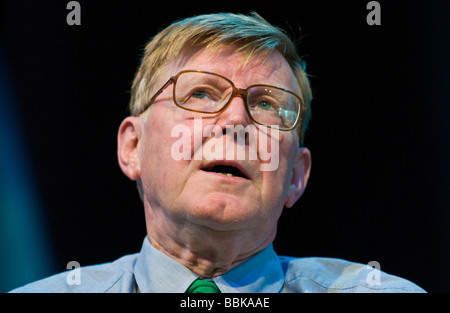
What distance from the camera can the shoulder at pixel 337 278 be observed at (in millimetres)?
1420

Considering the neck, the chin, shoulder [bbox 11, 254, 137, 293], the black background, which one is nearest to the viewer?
the chin

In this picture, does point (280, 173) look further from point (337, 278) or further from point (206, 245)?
point (337, 278)

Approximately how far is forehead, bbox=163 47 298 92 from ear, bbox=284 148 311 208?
275mm

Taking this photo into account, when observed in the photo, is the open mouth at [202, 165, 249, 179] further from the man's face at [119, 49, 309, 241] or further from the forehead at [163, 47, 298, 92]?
the forehead at [163, 47, 298, 92]

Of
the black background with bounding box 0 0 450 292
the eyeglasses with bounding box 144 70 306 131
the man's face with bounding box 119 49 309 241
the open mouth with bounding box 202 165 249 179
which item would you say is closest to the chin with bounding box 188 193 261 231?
the man's face with bounding box 119 49 309 241

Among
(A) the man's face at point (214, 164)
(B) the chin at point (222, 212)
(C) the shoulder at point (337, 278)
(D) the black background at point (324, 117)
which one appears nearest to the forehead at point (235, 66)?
(A) the man's face at point (214, 164)

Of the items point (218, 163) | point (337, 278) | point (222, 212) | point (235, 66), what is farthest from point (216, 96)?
point (337, 278)

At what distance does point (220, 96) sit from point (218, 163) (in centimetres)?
23

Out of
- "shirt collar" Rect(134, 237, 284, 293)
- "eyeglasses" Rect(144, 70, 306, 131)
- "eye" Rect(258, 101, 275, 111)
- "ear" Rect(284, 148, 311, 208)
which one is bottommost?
"shirt collar" Rect(134, 237, 284, 293)

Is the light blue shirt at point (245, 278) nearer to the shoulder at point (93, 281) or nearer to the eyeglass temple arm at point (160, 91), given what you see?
the shoulder at point (93, 281)

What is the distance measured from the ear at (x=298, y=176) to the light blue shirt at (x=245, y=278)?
0.20 meters

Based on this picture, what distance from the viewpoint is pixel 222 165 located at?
4.60ft

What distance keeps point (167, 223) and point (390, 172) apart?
42.7 inches

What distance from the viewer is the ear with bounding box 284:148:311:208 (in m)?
1.59
